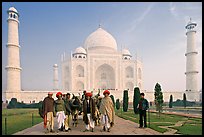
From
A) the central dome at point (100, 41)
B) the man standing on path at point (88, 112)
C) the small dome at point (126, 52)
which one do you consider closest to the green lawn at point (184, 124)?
the man standing on path at point (88, 112)

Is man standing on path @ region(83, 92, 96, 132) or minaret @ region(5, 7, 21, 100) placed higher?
minaret @ region(5, 7, 21, 100)

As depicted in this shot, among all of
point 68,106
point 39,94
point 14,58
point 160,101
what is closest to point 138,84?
point 39,94

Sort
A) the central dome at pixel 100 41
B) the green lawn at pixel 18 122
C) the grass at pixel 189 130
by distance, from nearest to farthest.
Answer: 1. the grass at pixel 189 130
2. the green lawn at pixel 18 122
3. the central dome at pixel 100 41

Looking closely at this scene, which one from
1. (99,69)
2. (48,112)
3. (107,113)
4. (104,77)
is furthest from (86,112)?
(104,77)

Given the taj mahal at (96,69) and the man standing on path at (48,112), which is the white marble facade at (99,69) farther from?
the man standing on path at (48,112)

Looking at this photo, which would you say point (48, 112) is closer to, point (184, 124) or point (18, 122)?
point (18, 122)

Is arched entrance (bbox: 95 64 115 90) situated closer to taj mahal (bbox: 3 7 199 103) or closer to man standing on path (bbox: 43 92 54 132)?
taj mahal (bbox: 3 7 199 103)

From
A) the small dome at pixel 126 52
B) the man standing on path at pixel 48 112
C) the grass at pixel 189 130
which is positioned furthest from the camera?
the small dome at pixel 126 52

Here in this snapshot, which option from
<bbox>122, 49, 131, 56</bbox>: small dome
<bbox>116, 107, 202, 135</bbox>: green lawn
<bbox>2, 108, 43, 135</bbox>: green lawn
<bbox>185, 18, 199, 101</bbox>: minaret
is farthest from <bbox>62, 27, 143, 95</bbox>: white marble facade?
<bbox>116, 107, 202, 135</bbox>: green lawn
